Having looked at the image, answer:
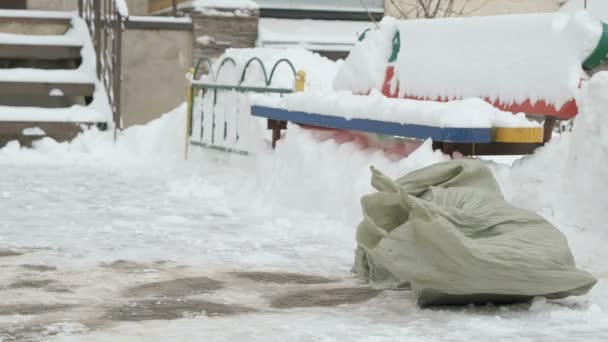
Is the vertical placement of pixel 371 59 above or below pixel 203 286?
above

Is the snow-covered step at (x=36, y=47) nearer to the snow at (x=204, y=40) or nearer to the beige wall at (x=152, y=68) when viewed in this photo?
the beige wall at (x=152, y=68)

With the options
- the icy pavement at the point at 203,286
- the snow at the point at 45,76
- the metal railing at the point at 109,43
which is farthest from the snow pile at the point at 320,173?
the snow at the point at 45,76

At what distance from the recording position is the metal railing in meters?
12.5

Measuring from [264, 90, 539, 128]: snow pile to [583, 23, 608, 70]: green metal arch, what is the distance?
453 mm

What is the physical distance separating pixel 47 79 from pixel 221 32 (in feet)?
7.24

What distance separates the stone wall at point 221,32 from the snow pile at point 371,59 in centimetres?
480

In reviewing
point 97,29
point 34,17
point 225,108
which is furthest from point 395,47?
point 34,17

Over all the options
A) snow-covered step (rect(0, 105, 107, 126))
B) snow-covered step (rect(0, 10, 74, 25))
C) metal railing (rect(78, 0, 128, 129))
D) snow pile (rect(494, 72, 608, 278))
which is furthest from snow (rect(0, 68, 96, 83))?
snow pile (rect(494, 72, 608, 278))

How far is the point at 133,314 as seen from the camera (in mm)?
4605

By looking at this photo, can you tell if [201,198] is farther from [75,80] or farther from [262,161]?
[75,80]

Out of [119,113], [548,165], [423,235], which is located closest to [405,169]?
[548,165]

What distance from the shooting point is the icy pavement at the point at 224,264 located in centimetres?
439

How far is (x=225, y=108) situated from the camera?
1084 cm

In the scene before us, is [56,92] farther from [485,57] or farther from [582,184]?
[582,184]
